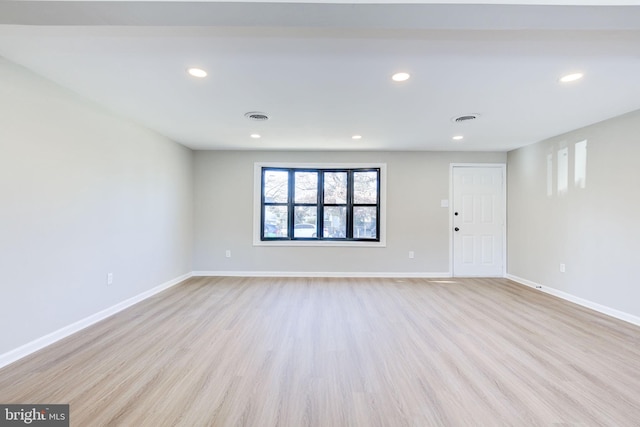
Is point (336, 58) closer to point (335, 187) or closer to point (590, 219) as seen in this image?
point (335, 187)

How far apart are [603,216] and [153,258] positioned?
5.98m

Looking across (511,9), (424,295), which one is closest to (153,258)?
(424,295)

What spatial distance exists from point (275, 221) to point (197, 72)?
3269 millimetres

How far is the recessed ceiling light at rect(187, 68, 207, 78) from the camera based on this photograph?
214cm

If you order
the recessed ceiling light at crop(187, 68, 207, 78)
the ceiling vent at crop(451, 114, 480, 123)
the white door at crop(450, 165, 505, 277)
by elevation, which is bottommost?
the white door at crop(450, 165, 505, 277)

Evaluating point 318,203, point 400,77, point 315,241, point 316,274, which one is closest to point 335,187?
point 318,203

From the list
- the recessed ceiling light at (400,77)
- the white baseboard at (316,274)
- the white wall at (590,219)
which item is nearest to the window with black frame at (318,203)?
the white baseboard at (316,274)

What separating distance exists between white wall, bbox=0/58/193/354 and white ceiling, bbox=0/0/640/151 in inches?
11.6

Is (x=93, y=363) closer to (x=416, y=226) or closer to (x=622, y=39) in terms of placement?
(x=622, y=39)

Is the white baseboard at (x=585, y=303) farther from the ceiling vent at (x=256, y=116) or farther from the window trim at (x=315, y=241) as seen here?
the ceiling vent at (x=256, y=116)

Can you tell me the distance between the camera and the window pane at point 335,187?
518 centimetres

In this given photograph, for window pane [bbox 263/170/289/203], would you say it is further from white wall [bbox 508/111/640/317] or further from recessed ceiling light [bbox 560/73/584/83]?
white wall [bbox 508/111/640/317]

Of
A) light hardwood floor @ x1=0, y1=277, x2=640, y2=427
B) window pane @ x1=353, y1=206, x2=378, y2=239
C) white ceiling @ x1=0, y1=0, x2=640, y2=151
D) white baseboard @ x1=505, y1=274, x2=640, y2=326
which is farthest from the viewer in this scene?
window pane @ x1=353, y1=206, x2=378, y2=239

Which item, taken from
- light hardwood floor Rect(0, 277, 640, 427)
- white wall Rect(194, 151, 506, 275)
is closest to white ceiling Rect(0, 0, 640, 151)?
white wall Rect(194, 151, 506, 275)
